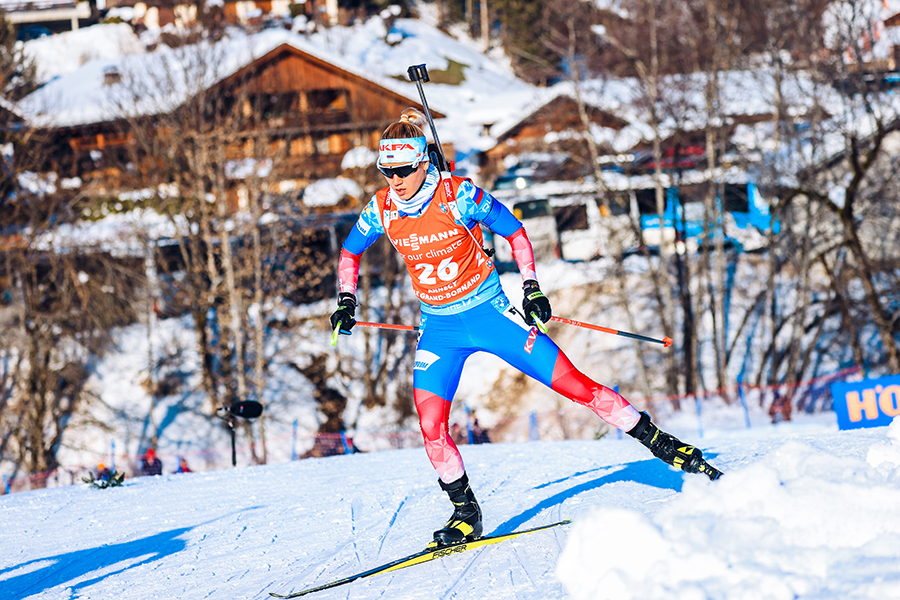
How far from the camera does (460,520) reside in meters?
4.21

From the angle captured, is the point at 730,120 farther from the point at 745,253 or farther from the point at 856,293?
the point at 856,293

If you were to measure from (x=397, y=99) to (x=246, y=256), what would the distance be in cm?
792

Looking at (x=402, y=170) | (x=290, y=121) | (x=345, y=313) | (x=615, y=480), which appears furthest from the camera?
(x=290, y=121)

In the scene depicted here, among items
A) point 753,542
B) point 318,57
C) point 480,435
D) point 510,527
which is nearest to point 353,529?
point 510,527

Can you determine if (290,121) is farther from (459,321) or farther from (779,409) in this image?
(459,321)

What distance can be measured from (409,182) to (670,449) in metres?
1.85

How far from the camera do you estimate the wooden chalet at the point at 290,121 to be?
25562 millimetres

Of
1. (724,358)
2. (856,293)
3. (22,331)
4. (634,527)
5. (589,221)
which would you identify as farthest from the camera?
(589,221)

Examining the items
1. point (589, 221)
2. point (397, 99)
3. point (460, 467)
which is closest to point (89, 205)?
point (397, 99)

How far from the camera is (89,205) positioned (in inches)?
963

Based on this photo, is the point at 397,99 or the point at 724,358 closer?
the point at 724,358

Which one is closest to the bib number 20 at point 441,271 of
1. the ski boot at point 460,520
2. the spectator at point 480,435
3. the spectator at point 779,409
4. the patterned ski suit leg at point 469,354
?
the patterned ski suit leg at point 469,354

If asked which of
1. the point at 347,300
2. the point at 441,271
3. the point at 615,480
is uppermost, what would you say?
the point at 441,271

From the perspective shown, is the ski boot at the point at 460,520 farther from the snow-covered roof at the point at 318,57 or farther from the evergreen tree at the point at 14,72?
the evergreen tree at the point at 14,72
